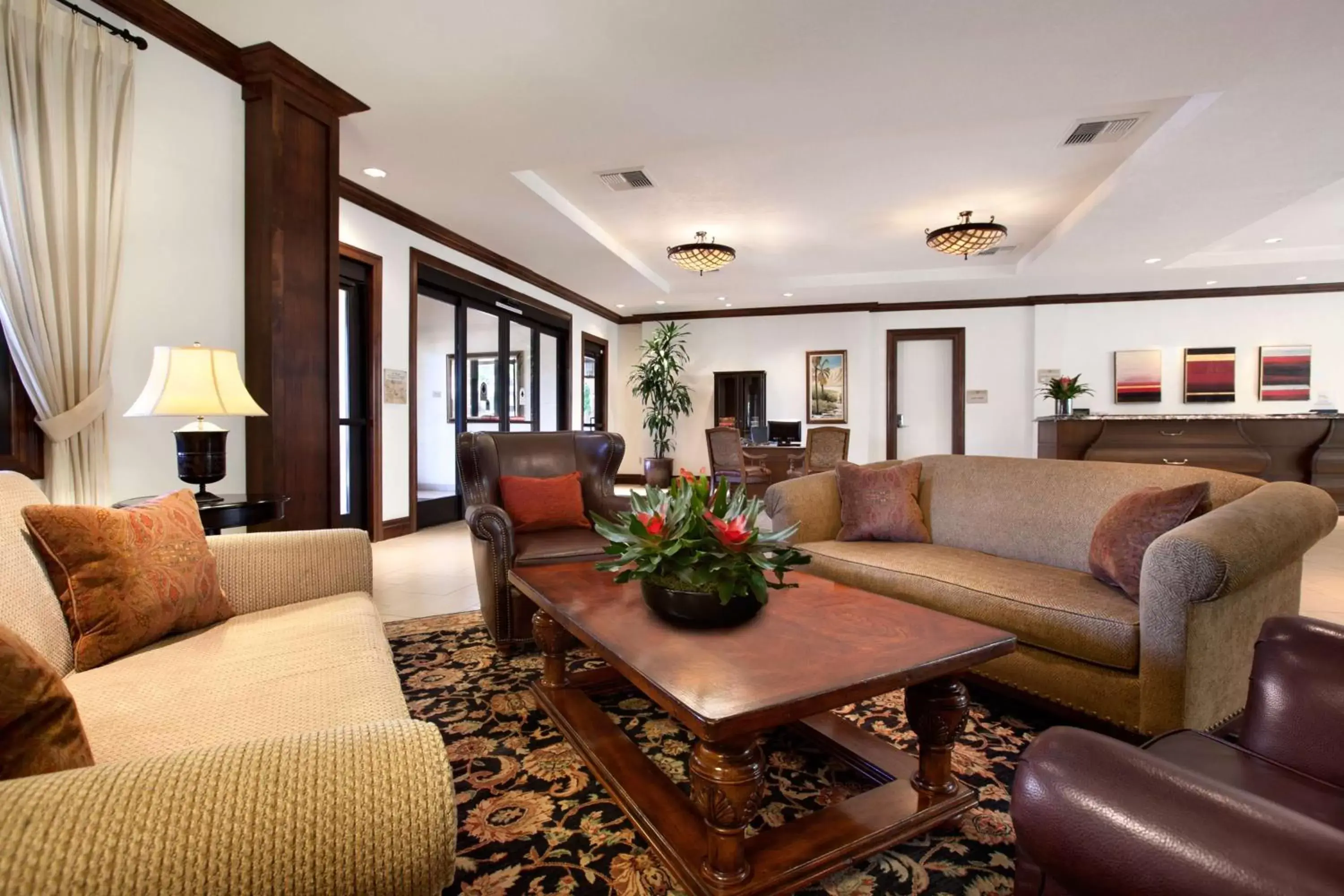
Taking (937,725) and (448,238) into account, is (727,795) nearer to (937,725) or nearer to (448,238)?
(937,725)

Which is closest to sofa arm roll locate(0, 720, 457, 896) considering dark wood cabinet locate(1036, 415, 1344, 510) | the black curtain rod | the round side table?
the round side table

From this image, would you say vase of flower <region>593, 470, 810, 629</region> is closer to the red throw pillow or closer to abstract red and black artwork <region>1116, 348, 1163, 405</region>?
the red throw pillow

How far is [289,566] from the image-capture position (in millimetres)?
1827

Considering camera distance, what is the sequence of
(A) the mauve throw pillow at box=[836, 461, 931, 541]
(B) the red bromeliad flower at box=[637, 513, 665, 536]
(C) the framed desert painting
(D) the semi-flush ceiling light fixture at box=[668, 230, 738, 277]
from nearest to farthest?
(B) the red bromeliad flower at box=[637, 513, 665, 536] < (A) the mauve throw pillow at box=[836, 461, 931, 541] < (D) the semi-flush ceiling light fixture at box=[668, 230, 738, 277] < (C) the framed desert painting

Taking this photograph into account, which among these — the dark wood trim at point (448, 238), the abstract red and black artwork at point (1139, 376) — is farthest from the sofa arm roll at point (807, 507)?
the abstract red and black artwork at point (1139, 376)

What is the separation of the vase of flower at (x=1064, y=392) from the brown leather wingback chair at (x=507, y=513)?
618 centimetres

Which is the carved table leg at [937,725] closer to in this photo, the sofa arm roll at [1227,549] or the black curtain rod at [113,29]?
the sofa arm roll at [1227,549]

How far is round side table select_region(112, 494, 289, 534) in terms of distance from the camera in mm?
2135

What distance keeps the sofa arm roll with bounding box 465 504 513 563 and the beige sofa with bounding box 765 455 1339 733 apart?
1309mm

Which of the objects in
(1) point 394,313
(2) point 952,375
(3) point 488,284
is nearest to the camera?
(1) point 394,313

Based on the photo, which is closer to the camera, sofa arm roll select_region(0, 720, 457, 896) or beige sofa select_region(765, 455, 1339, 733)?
sofa arm roll select_region(0, 720, 457, 896)

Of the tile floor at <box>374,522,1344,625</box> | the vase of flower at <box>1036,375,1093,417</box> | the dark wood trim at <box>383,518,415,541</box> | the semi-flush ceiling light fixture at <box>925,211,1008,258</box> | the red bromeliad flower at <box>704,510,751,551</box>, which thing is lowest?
the tile floor at <box>374,522,1344,625</box>

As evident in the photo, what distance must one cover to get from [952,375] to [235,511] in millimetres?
8439

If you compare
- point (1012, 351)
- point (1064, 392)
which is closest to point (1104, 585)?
point (1064, 392)
